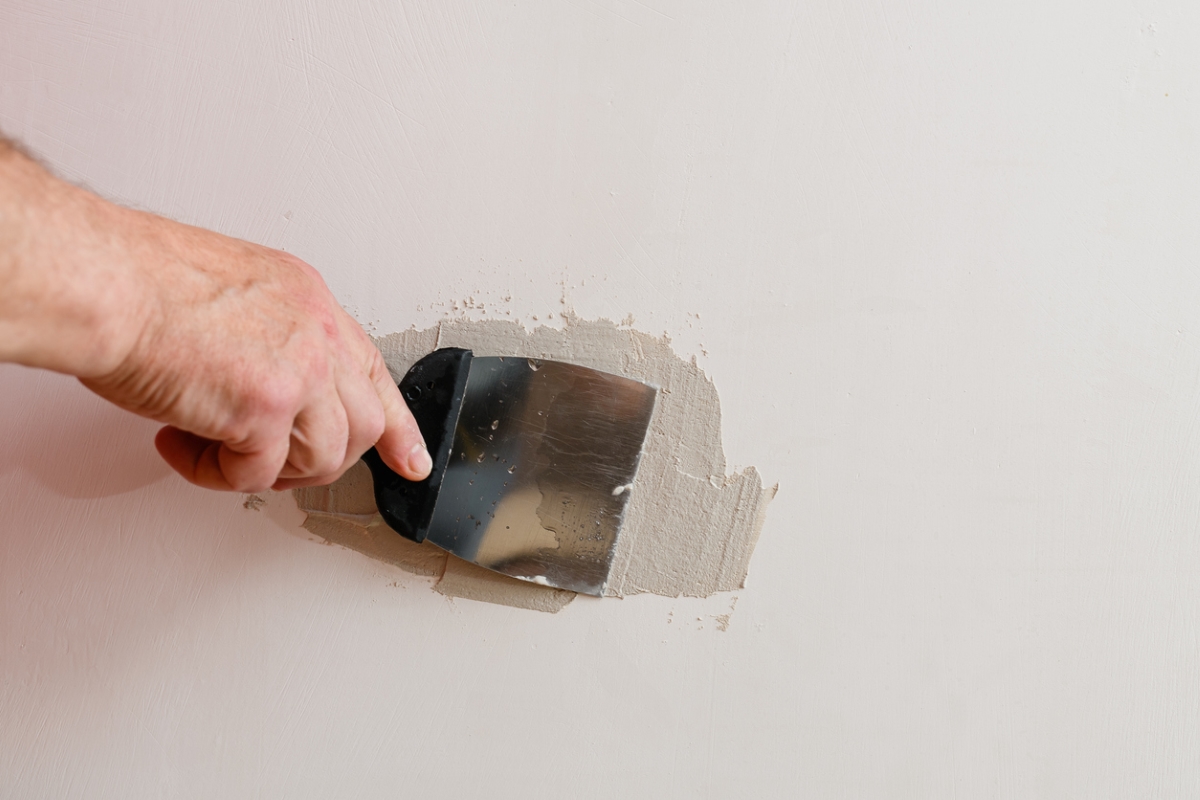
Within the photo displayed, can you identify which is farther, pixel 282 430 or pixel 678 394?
pixel 678 394

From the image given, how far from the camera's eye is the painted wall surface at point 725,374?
1.22 meters

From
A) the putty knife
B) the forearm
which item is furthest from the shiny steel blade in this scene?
the forearm

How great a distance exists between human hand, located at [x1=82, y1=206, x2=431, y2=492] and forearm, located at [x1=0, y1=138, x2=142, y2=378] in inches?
0.6

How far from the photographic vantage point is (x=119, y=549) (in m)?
1.25

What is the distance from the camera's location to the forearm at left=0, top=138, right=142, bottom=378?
0.64 m

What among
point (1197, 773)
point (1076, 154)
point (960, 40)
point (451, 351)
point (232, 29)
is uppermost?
point (960, 40)

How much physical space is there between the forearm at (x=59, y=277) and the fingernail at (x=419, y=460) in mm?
415

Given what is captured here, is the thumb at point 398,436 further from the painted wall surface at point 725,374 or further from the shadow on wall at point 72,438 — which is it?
the shadow on wall at point 72,438

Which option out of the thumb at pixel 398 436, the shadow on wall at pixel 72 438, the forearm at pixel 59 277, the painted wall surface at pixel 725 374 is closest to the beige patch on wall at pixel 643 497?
the painted wall surface at pixel 725 374

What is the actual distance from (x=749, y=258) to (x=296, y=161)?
818 millimetres

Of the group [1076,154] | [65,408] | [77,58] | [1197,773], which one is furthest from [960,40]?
[65,408]

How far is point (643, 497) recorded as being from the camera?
122cm

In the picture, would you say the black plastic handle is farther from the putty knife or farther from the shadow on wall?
the shadow on wall

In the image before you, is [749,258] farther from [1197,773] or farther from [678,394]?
→ [1197,773]
